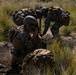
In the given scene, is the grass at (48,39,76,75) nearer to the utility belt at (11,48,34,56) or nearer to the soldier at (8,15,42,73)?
the soldier at (8,15,42,73)

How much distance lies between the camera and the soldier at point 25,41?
5.88 metres

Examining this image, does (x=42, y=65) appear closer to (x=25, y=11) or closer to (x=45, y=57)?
(x=45, y=57)

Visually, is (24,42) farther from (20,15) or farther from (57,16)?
(57,16)

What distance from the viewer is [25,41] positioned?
19.3 feet

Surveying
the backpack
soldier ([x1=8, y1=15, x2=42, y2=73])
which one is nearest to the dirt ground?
soldier ([x1=8, y1=15, x2=42, y2=73])

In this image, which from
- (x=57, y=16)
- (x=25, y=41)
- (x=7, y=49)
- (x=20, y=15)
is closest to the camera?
(x=25, y=41)

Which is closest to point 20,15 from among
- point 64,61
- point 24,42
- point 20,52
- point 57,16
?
point 57,16

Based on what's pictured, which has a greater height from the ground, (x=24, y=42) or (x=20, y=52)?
(x=24, y=42)

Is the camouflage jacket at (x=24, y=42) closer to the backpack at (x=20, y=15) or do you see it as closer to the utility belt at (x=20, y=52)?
the utility belt at (x=20, y=52)

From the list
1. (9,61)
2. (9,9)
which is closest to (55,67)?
(9,61)

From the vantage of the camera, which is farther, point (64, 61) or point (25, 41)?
point (25, 41)

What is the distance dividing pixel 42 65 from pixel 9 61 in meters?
1.73

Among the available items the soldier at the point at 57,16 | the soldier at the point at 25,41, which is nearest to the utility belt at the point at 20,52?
the soldier at the point at 25,41

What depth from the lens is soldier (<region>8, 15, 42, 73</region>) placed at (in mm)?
5879
